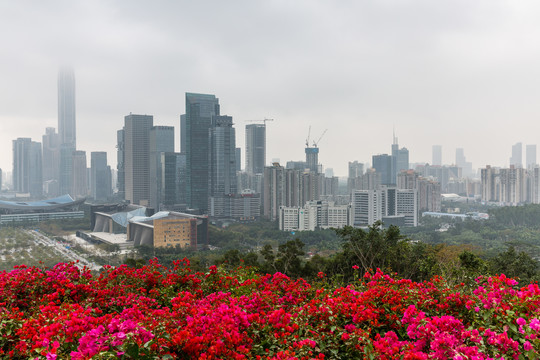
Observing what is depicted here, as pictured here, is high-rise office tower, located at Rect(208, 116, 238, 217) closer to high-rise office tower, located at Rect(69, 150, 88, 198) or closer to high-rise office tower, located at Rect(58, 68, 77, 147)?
high-rise office tower, located at Rect(69, 150, 88, 198)

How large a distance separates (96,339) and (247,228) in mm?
23876

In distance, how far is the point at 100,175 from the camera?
4916 centimetres

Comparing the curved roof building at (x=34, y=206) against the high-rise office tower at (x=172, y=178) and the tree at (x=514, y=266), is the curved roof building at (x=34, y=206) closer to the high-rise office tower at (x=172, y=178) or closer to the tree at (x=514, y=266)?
the high-rise office tower at (x=172, y=178)

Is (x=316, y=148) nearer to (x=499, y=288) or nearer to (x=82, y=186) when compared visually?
(x=82, y=186)

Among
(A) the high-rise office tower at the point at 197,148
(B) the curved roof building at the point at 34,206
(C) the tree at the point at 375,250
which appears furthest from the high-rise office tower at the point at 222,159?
(C) the tree at the point at 375,250

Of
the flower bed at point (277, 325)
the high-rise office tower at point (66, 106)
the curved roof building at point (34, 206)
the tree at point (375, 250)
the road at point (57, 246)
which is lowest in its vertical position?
the road at point (57, 246)

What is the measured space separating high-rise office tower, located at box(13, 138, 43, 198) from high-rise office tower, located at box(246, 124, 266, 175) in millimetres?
25211

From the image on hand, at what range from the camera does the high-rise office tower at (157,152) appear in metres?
39.4

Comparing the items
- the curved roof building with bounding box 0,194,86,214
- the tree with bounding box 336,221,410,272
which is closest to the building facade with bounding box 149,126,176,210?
the curved roof building with bounding box 0,194,86,214

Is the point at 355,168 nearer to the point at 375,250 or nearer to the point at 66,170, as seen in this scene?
the point at 66,170

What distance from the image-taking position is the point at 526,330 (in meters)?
1.39

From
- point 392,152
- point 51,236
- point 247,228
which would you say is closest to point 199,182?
point 247,228

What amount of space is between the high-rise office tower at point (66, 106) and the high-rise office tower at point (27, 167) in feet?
59.0

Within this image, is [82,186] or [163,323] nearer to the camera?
[163,323]
